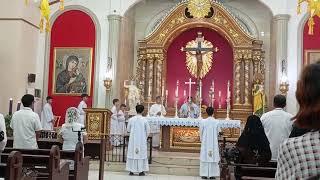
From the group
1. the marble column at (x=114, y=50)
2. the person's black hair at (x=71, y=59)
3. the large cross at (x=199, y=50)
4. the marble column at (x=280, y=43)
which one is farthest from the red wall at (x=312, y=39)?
the person's black hair at (x=71, y=59)

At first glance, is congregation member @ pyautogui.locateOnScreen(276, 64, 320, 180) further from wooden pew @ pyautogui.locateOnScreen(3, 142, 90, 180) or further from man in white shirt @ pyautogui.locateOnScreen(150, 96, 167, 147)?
man in white shirt @ pyautogui.locateOnScreen(150, 96, 167, 147)

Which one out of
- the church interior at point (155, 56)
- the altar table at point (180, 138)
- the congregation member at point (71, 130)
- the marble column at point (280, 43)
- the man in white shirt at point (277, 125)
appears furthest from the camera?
the marble column at point (280, 43)

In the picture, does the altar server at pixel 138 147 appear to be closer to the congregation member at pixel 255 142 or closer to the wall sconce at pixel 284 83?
the congregation member at pixel 255 142

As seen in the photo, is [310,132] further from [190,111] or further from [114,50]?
[114,50]

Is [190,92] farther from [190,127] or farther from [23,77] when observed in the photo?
[23,77]

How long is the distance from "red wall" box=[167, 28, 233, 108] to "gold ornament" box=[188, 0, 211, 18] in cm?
123

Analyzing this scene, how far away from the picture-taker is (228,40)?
17.1 metres

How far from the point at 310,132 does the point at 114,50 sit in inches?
589

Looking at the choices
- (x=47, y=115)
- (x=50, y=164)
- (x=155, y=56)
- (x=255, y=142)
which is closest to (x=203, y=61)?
(x=155, y=56)

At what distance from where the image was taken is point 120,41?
16812 millimetres

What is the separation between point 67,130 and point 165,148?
5891 millimetres

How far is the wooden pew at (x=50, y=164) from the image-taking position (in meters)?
5.29

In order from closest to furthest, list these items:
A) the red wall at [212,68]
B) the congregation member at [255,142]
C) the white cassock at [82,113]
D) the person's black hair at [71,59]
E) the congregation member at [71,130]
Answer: the congregation member at [255,142], the congregation member at [71,130], the white cassock at [82,113], the person's black hair at [71,59], the red wall at [212,68]

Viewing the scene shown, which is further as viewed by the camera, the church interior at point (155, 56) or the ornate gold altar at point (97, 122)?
the church interior at point (155, 56)
